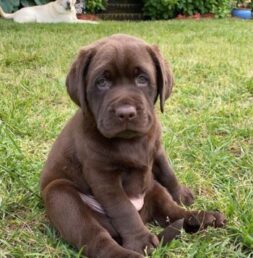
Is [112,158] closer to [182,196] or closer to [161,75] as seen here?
[161,75]

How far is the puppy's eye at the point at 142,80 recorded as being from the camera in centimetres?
282

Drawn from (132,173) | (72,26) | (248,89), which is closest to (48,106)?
(248,89)

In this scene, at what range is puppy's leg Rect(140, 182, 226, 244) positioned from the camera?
2971 mm

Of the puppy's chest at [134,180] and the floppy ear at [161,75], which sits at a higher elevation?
the floppy ear at [161,75]

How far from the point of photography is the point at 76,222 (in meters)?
2.75

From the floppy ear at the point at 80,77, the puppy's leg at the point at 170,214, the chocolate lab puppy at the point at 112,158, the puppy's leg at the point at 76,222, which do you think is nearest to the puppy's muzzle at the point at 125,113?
the chocolate lab puppy at the point at 112,158

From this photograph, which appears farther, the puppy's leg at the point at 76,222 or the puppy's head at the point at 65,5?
the puppy's head at the point at 65,5

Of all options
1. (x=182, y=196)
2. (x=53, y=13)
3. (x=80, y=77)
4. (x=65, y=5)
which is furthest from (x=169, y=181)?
(x=53, y=13)

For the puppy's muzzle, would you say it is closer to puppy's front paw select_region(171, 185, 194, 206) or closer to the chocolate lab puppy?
the chocolate lab puppy

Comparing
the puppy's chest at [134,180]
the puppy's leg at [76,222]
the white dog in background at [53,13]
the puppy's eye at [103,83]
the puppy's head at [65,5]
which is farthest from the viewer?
the puppy's head at [65,5]

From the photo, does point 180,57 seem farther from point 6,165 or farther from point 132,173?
point 132,173

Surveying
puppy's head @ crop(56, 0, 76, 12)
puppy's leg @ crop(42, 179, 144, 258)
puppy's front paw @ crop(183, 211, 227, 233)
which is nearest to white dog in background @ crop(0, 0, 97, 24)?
puppy's head @ crop(56, 0, 76, 12)

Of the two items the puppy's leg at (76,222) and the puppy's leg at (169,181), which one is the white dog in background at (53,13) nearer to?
the puppy's leg at (169,181)

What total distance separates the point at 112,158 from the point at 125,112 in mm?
289
